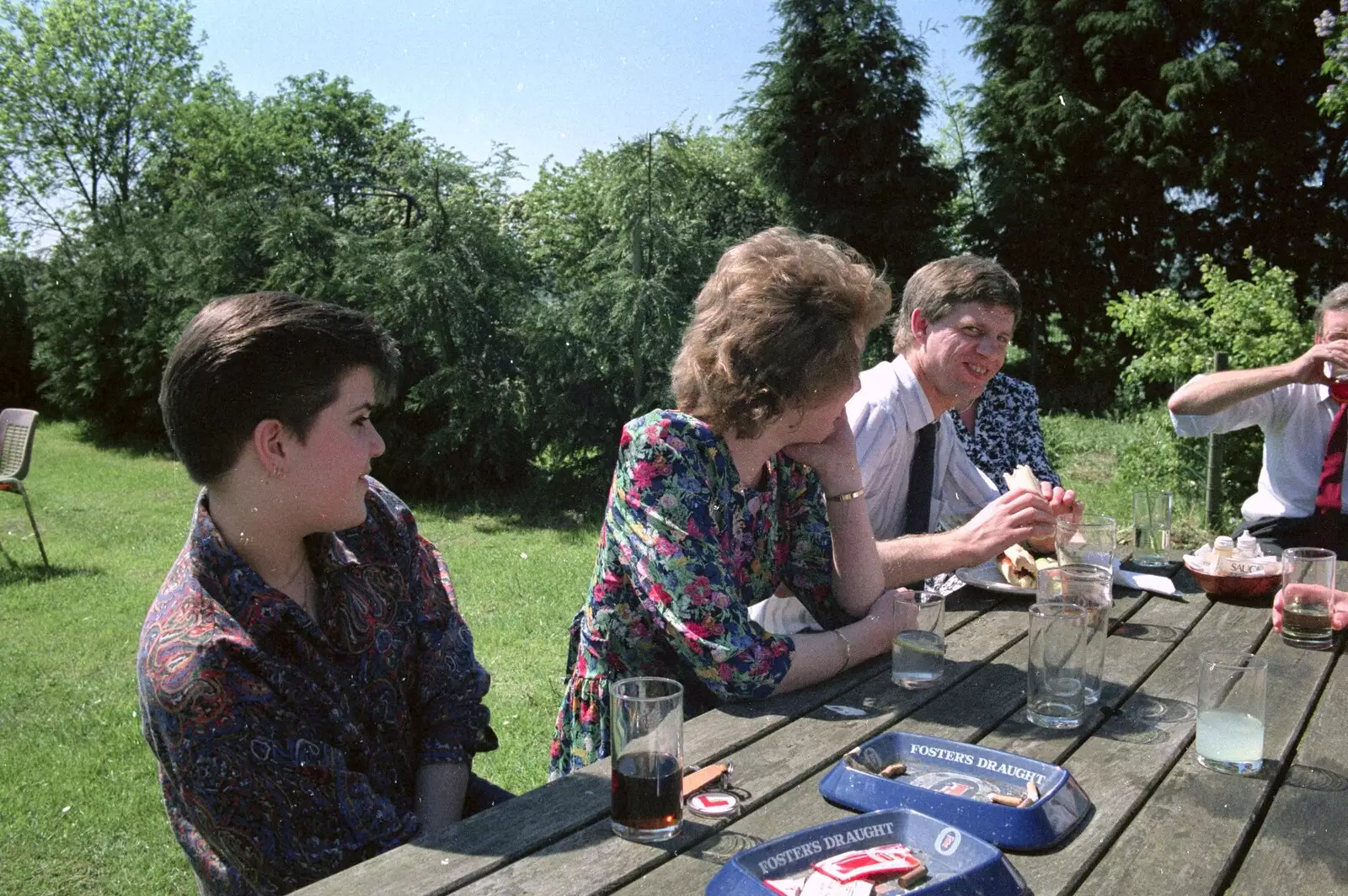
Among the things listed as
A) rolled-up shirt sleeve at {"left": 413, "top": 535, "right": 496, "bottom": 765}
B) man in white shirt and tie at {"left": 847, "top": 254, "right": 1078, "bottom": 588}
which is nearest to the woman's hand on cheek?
man in white shirt and tie at {"left": 847, "top": 254, "right": 1078, "bottom": 588}

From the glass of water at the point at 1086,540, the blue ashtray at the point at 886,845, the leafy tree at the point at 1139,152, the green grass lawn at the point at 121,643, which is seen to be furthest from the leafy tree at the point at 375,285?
the blue ashtray at the point at 886,845

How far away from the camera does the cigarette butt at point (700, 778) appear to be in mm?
1646

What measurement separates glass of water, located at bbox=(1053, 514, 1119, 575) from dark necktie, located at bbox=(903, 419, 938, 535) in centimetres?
58

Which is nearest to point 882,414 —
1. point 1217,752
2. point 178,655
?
point 1217,752

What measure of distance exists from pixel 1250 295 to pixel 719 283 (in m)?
5.44

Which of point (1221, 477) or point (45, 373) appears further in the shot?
point (45, 373)

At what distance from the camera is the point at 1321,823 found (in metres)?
1.59

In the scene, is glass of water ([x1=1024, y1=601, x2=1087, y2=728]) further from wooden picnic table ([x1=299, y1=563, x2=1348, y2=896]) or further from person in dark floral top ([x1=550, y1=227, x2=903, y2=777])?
person in dark floral top ([x1=550, y1=227, x2=903, y2=777])

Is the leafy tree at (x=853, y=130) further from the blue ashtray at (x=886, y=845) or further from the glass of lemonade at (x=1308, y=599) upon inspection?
the blue ashtray at (x=886, y=845)

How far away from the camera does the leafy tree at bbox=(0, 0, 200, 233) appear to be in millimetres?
33000

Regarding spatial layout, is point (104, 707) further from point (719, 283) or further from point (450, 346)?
point (450, 346)

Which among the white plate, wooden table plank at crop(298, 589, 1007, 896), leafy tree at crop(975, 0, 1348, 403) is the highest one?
leafy tree at crop(975, 0, 1348, 403)

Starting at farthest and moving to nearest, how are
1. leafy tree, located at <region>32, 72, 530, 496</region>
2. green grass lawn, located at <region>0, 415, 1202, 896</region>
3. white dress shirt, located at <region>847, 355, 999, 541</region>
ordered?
leafy tree, located at <region>32, 72, 530, 496</region> → green grass lawn, located at <region>0, 415, 1202, 896</region> → white dress shirt, located at <region>847, 355, 999, 541</region>

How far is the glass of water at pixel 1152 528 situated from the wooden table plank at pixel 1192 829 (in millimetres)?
1228
